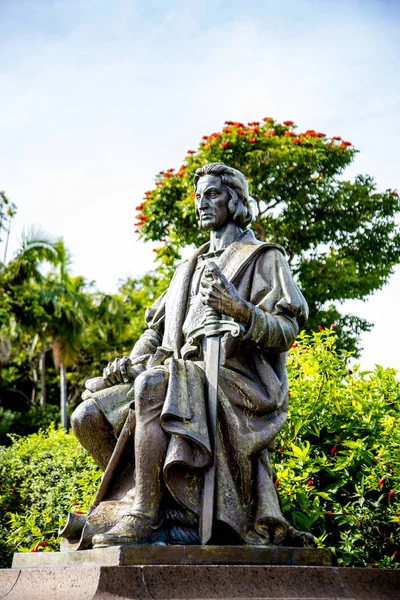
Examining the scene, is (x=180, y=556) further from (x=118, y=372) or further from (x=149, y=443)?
(x=118, y=372)

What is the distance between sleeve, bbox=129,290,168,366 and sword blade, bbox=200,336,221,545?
2.06 ft

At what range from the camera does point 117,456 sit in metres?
4.92

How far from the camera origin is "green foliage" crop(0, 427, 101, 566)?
8.13m

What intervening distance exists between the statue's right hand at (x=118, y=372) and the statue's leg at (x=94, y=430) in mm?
190

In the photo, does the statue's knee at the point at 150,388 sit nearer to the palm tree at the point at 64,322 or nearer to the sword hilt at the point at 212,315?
the sword hilt at the point at 212,315

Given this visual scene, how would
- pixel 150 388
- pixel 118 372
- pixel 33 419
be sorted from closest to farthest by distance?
pixel 150 388
pixel 118 372
pixel 33 419

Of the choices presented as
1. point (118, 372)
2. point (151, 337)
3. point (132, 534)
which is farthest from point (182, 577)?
point (151, 337)

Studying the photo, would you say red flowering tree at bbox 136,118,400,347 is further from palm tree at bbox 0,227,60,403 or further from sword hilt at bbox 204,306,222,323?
sword hilt at bbox 204,306,222,323

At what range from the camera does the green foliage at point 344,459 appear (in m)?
6.74

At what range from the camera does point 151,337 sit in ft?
18.5

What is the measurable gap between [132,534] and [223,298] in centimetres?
127

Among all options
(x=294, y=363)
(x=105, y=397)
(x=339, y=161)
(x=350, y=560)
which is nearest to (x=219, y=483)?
(x=105, y=397)

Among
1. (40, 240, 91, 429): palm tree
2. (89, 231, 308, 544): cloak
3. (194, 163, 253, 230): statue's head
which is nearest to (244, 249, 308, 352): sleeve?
(89, 231, 308, 544): cloak

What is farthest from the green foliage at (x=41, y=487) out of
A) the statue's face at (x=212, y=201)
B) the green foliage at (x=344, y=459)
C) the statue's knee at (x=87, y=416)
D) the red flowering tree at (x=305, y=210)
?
the red flowering tree at (x=305, y=210)
